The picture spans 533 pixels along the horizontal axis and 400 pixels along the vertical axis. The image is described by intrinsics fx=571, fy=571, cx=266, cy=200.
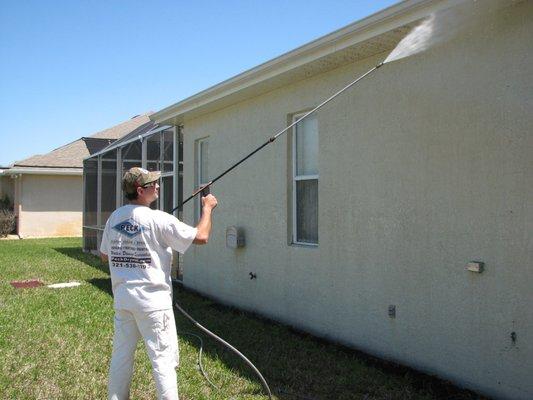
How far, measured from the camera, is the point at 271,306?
7918 millimetres

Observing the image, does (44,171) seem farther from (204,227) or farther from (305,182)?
(204,227)

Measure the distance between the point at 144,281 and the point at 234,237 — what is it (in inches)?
191

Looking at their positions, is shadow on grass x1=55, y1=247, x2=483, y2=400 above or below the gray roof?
below

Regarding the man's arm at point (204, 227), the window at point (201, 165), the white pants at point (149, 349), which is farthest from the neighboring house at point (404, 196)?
the white pants at point (149, 349)

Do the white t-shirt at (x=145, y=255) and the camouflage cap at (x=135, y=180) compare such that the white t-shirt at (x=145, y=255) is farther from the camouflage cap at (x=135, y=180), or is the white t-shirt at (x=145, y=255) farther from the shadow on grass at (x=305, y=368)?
the shadow on grass at (x=305, y=368)

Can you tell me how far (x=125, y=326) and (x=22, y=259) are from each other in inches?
509

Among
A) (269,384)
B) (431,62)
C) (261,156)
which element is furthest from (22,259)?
(431,62)

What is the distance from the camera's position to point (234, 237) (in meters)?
8.71

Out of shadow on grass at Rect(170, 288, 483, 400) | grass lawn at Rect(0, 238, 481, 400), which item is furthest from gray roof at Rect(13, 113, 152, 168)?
shadow on grass at Rect(170, 288, 483, 400)

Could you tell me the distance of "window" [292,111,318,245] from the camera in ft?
23.7

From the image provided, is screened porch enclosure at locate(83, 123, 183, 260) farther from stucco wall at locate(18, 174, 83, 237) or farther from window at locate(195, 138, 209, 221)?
stucco wall at locate(18, 174, 83, 237)

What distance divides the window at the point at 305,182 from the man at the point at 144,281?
10.9 feet

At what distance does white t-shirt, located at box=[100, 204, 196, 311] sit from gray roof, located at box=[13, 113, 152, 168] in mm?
16659

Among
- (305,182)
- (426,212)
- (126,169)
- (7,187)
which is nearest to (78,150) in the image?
(7,187)
